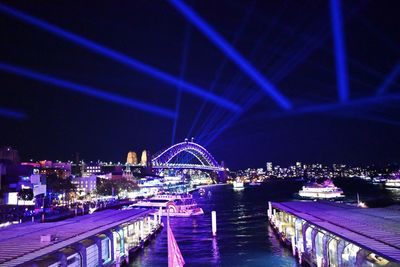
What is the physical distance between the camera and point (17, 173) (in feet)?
239

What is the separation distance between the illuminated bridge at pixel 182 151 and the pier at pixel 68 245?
452 feet

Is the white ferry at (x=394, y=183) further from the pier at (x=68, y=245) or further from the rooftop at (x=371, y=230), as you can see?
the pier at (x=68, y=245)

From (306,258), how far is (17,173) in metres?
64.9

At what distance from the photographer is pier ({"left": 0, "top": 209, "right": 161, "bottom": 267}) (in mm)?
13000

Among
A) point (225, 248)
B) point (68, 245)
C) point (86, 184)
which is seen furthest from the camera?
point (86, 184)

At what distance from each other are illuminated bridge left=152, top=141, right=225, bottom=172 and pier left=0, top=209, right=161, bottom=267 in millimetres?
137626

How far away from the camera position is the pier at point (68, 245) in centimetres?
1300

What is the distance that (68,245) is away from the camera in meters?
14.6

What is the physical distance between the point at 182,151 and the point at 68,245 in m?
161

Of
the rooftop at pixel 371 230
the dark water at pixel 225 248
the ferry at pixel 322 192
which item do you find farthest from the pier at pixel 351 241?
the ferry at pixel 322 192

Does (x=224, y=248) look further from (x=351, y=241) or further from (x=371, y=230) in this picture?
(x=351, y=241)

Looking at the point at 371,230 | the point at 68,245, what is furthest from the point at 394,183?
the point at 68,245

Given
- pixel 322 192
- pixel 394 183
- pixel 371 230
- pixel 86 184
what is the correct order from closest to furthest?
1. pixel 371 230
2. pixel 322 192
3. pixel 86 184
4. pixel 394 183

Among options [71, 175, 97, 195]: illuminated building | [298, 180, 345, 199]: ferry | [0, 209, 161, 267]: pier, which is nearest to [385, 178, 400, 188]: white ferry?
[298, 180, 345, 199]: ferry
